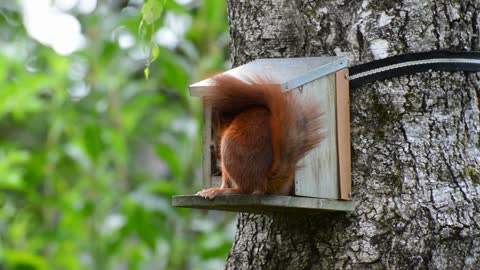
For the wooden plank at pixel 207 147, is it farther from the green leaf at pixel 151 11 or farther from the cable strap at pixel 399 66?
the cable strap at pixel 399 66

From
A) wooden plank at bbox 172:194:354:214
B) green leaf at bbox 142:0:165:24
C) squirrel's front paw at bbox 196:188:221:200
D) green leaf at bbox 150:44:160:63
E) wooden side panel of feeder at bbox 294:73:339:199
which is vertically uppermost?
green leaf at bbox 142:0:165:24

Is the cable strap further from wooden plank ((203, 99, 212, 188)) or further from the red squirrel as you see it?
wooden plank ((203, 99, 212, 188))

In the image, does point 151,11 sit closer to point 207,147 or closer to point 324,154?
point 207,147

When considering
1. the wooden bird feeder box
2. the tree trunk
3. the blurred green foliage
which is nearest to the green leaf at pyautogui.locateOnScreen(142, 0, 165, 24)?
the wooden bird feeder box

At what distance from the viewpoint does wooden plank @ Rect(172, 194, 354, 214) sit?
6.59 feet

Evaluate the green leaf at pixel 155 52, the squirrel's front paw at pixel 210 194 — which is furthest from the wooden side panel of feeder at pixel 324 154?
the green leaf at pixel 155 52

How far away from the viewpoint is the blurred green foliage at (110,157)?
159 inches

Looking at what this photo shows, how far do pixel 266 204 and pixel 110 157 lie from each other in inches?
95.9

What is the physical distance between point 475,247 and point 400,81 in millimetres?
412

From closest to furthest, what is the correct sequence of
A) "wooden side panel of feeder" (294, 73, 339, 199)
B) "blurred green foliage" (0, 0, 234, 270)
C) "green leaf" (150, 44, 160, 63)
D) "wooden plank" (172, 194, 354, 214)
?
"wooden plank" (172, 194, 354, 214) → "wooden side panel of feeder" (294, 73, 339, 199) → "green leaf" (150, 44, 160, 63) → "blurred green foliage" (0, 0, 234, 270)

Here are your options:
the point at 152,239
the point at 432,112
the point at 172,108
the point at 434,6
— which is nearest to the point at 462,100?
the point at 432,112

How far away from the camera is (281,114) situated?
6.70ft

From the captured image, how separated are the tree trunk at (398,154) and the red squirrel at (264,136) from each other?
17 centimetres

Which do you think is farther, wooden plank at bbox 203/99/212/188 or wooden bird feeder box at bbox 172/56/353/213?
wooden plank at bbox 203/99/212/188
